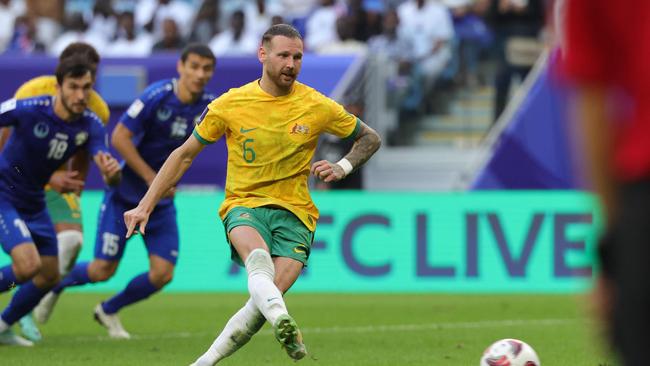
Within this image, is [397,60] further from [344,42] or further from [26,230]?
[26,230]

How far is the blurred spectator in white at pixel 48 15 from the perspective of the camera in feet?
76.7

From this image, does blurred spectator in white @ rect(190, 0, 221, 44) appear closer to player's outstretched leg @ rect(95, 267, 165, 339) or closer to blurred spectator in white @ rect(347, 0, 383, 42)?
blurred spectator in white @ rect(347, 0, 383, 42)

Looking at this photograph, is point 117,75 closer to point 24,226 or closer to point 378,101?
point 378,101

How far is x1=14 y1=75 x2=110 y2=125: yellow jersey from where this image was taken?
10.7 metres

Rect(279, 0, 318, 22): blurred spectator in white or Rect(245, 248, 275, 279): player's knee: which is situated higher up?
Rect(279, 0, 318, 22): blurred spectator in white

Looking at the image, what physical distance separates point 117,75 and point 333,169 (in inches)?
432

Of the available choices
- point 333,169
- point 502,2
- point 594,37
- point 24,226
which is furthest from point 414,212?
point 594,37

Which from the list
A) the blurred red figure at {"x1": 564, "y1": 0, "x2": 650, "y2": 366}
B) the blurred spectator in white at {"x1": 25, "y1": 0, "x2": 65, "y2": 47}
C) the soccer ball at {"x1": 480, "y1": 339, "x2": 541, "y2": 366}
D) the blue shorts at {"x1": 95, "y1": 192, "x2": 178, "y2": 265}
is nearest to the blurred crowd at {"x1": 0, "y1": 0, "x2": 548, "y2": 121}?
the blurred spectator in white at {"x1": 25, "y1": 0, "x2": 65, "y2": 47}

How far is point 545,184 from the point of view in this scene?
17219 millimetres

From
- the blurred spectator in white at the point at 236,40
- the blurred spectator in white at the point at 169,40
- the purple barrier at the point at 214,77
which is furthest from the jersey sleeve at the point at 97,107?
the blurred spectator in white at the point at 169,40

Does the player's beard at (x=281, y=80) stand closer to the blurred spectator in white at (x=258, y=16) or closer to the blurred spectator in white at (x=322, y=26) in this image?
the blurred spectator in white at (x=322, y=26)

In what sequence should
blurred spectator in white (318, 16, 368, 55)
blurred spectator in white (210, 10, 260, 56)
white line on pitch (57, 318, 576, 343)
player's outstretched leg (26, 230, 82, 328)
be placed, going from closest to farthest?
white line on pitch (57, 318, 576, 343) < player's outstretched leg (26, 230, 82, 328) < blurred spectator in white (318, 16, 368, 55) < blurred spectator in white (210, 10, 260, 56)

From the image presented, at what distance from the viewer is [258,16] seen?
2075 cm

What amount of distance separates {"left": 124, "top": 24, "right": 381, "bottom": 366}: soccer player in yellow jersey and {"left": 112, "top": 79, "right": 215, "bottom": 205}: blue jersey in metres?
2.74
